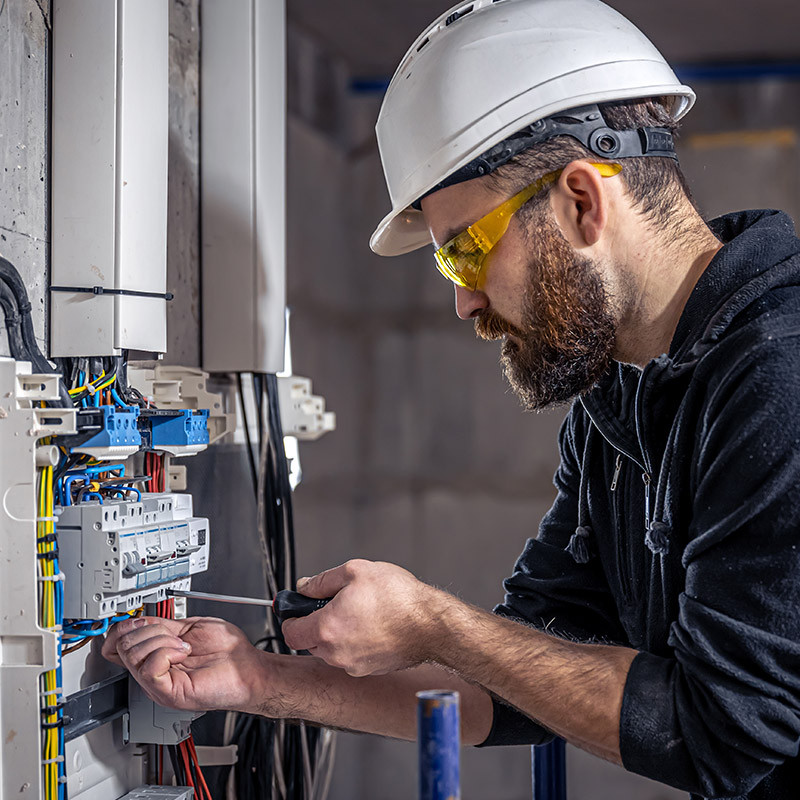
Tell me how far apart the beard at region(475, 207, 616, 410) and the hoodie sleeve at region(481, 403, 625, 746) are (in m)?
0.21

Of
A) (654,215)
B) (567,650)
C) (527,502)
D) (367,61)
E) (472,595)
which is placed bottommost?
(472,595)

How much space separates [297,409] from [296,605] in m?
0.76

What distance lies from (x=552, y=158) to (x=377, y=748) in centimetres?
278

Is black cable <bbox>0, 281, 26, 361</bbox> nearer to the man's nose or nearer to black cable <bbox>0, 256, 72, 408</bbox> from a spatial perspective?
black cable <bbox>0, 256, 72, 408</bbox>

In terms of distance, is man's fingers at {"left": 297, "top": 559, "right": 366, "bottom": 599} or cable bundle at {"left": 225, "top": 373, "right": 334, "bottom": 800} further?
cable bundle at {"left": 225, "top": 373, "right": 334, "bottom": 800}

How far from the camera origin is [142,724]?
4.13 ft

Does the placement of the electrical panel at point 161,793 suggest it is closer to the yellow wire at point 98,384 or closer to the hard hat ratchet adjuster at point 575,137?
the yellow wire at point 98,384

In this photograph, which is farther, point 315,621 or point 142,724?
point 142,724

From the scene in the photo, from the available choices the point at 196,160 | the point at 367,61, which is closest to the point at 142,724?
the point at 196,160

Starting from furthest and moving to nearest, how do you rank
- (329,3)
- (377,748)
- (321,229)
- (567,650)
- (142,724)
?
(377,748)
(321,229)
(329,3)
(142,724)
(567,650)

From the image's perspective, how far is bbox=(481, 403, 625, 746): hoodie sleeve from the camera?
138 cm

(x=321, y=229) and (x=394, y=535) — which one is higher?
(x=321, y=229)

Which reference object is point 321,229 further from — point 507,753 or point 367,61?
point 507,753

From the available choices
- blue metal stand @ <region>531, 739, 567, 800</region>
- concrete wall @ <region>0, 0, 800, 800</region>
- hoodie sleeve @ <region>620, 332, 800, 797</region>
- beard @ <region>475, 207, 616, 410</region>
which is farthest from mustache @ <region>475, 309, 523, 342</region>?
concrete wall @ <region>0, 0, 800, 800</region>
